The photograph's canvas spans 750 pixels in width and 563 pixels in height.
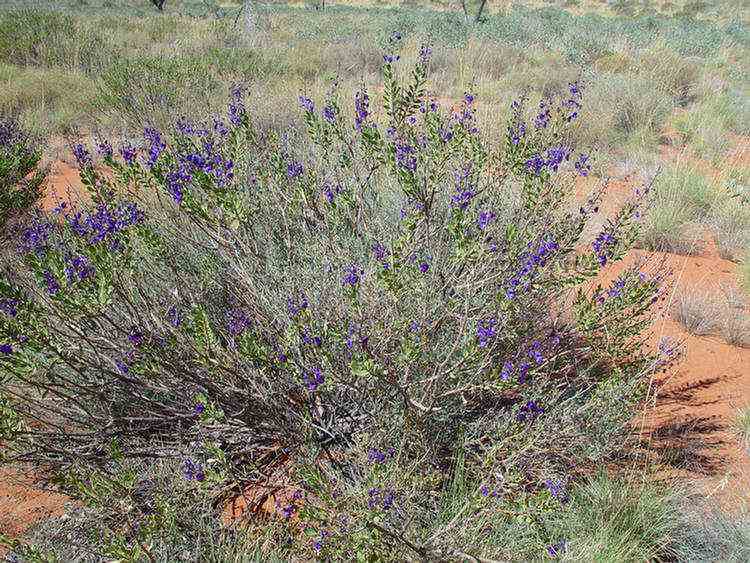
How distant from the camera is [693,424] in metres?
2.96

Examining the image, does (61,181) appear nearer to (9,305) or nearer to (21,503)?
(21,503)

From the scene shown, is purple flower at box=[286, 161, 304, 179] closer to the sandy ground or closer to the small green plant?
the sandy ground

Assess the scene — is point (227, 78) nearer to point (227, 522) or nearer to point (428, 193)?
point (428, 193)

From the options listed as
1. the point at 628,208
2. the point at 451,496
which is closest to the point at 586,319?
the point at 628,208

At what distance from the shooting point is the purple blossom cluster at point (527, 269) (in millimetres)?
1942

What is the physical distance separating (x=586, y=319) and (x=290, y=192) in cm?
166

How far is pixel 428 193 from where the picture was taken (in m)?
2.72

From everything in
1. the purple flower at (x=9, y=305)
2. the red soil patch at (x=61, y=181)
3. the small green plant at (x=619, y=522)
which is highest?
the purple flower at (x=9, y=305)

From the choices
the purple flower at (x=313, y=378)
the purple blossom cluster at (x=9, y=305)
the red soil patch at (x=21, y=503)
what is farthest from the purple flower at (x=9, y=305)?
the purple flower at (x=313, y=378)

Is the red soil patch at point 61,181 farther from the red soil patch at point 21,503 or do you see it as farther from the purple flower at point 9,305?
the purple flower at point 9,305

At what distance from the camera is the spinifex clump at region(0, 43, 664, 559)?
6.01 ft

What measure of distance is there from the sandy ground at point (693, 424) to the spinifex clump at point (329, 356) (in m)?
0.33

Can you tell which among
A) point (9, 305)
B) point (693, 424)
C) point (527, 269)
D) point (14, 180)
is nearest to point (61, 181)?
point (14, 180)

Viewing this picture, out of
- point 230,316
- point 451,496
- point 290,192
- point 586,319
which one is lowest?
point 451,496
